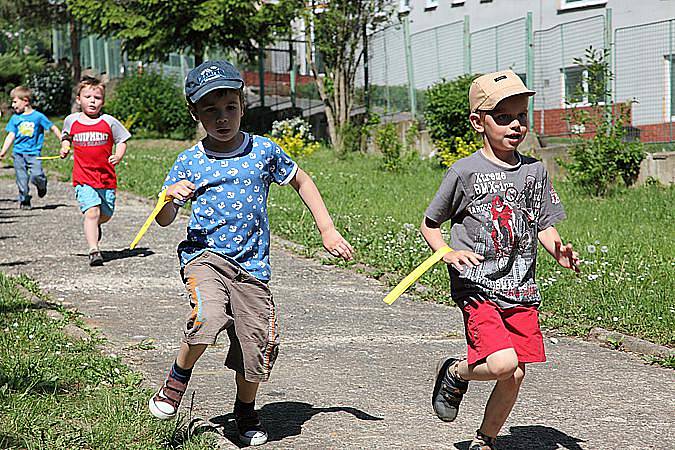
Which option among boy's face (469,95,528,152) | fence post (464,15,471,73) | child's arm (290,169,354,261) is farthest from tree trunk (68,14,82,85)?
boy's face (469,95,528,152)

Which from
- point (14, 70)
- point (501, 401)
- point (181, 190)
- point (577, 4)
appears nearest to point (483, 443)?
point (501, 401)

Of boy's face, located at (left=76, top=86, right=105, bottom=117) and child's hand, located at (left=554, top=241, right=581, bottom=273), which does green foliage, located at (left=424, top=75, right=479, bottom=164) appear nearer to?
boy's face, located at (left=76, top=86, right=105, bottom=117)

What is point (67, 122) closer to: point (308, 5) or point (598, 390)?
point (598, 390)

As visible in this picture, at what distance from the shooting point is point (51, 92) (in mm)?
39312

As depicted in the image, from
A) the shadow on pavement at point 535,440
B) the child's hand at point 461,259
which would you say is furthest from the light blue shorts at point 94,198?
the child's hand at point 461,259

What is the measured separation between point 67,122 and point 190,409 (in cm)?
570

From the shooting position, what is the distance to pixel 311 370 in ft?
20.2

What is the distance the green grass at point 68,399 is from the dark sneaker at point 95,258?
119 inches

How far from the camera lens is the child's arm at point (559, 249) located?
4.45 metres

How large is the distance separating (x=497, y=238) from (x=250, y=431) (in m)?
1.46

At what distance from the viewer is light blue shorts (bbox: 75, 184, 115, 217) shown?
32.6ft

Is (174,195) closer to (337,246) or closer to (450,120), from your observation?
(337,246)

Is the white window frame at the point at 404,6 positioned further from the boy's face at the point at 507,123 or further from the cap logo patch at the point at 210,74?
the boy's face at the point at 507,123

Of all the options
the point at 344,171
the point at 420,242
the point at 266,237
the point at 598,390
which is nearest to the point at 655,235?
the point at 420,242
